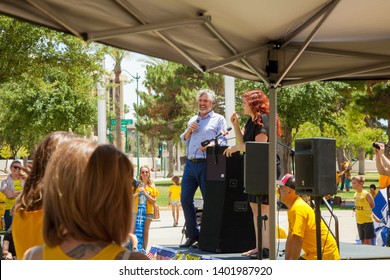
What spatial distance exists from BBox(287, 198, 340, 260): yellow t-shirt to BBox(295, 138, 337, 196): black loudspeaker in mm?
323

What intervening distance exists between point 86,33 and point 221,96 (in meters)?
45.6

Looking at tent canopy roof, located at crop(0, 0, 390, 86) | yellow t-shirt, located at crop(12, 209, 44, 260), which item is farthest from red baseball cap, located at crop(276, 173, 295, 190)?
yellow t-shirt, located at crop(12, 209, 44, 260)

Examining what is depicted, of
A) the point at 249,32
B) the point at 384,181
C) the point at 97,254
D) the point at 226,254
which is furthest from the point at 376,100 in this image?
the point at 97,254

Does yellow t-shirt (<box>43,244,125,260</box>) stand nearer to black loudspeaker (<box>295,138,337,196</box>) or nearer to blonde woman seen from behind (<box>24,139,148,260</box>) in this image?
blonde woman seen from behind (<box>24,139,148,260</box>)

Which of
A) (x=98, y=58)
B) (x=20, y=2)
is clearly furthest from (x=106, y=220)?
(x=98, y=58)

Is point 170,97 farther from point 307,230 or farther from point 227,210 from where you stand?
point 307,230

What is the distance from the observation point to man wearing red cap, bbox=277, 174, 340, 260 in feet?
21.1

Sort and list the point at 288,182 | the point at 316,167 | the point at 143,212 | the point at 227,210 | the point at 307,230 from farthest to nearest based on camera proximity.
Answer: the point at 143,212, the point at 227,210, the point at 288,182, the point at 307,230, the point at 316,167

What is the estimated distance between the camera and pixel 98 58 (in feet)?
61.5

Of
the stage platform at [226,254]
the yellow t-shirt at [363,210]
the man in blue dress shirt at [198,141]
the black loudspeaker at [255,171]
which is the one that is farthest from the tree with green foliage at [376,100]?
the black loudspeaker at [255,171]

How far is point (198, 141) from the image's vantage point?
8.08 m

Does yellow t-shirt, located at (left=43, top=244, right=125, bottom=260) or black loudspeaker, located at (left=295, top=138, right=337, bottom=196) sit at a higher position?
black loudspeaker, located at (left=295, top=138, right=337, bottom=196)

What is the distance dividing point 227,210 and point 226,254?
1.52 feet

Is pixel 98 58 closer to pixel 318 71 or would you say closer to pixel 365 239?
pixel 365 239
